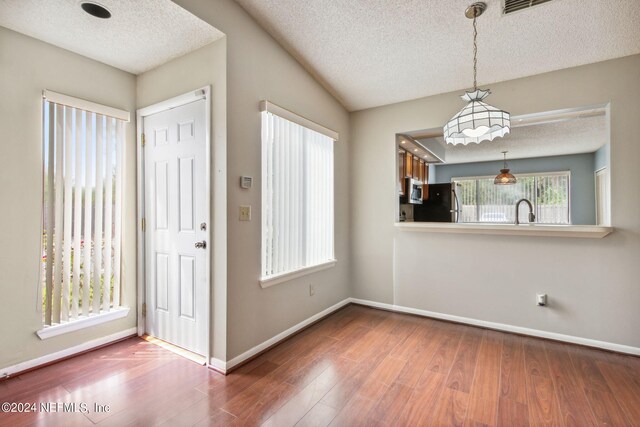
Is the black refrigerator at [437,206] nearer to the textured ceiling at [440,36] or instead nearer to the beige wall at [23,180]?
the textured ceiling at [440,36]

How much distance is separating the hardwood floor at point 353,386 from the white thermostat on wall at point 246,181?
4.77 feet

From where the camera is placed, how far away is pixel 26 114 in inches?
88.9

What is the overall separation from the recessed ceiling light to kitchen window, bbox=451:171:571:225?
6502mm

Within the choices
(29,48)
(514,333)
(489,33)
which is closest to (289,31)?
(489,33)

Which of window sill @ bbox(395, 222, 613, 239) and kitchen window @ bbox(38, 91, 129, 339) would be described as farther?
window sill @ bbox(395, 222, 613, 239)

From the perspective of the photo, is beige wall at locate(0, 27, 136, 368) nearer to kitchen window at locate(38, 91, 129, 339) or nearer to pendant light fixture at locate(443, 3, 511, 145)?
kitchen window at locate(38, 91, 129, 339)

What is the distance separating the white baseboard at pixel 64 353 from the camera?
2195 mm

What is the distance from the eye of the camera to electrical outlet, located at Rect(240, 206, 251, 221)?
7.92ft

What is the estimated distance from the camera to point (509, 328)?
3.08m

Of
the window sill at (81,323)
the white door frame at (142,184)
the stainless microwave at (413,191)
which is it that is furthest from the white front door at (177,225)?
the stainless microwave at (413,191)

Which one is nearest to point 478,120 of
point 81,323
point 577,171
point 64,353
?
point 81,323

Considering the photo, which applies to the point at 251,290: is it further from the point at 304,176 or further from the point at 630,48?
the point at 630,48

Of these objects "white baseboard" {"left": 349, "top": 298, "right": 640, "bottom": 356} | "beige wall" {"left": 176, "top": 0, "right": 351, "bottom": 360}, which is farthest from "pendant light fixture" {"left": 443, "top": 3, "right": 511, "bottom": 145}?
"white baseboard" {"left": 349, "top": 298, "right": 640, "bottom": 356}

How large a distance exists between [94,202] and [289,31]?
2.32 meters
